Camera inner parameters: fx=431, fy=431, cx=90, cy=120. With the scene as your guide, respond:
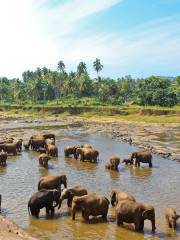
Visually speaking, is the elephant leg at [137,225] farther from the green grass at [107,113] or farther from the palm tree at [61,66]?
the palm tree at [61,66]

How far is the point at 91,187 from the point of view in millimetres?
28469

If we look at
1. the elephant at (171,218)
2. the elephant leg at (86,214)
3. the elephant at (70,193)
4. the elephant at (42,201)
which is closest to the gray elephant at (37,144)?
the elephant at (70,193)

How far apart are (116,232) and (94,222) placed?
1.68 metres

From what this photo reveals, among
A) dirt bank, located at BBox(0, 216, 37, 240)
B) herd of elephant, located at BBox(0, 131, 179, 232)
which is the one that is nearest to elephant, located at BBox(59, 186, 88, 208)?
herd of elephant, located at BBox(0, 131, 179, 232)

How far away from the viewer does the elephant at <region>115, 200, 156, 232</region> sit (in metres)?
19.7

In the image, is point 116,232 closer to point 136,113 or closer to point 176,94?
point 136,113

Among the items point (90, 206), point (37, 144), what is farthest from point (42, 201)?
point (37, 144)

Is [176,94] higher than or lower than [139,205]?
higher

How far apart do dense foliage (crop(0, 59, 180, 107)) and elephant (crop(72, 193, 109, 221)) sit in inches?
3047

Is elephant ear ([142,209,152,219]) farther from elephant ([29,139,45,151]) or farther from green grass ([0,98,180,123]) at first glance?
green grass ([0,98,180,123])

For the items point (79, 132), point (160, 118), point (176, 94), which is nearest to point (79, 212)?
point (79, 132)

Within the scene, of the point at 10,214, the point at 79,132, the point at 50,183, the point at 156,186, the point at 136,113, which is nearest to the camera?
the point at 10,214

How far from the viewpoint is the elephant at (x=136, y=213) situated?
777 inches

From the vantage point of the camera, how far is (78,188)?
77.1 feet
